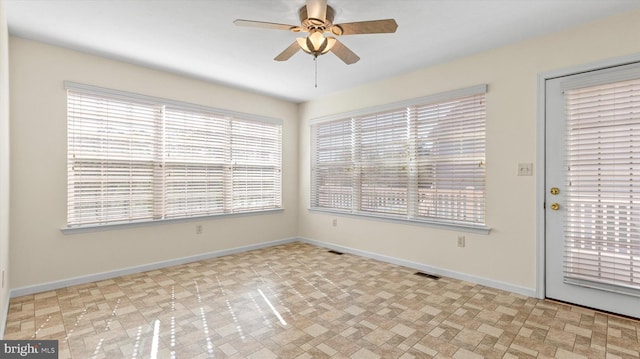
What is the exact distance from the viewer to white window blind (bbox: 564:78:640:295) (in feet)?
8.43

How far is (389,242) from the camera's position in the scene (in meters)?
4.27

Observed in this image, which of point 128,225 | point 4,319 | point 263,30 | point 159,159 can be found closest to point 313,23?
point 263,30

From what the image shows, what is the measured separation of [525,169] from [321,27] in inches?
97.9

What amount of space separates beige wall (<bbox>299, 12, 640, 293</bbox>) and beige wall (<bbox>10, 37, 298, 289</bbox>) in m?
3.40

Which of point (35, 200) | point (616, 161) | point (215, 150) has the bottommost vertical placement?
point (35, 200)

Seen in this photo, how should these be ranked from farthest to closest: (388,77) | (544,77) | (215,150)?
1. (215,150)
2. (388,77)
3. (544,77)

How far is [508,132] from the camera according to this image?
→ 3.22 metres

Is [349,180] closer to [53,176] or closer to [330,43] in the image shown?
[330,43]

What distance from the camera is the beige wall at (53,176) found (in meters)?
3.05

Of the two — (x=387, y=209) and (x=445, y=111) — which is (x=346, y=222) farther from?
(x=445, y=111)

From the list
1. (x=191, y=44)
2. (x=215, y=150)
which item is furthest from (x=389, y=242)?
(x=191, y=44)

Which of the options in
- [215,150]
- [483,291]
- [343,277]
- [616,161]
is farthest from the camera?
[215,150]

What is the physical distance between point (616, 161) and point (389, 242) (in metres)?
2.52

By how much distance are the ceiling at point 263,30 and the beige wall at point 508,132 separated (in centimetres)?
15
